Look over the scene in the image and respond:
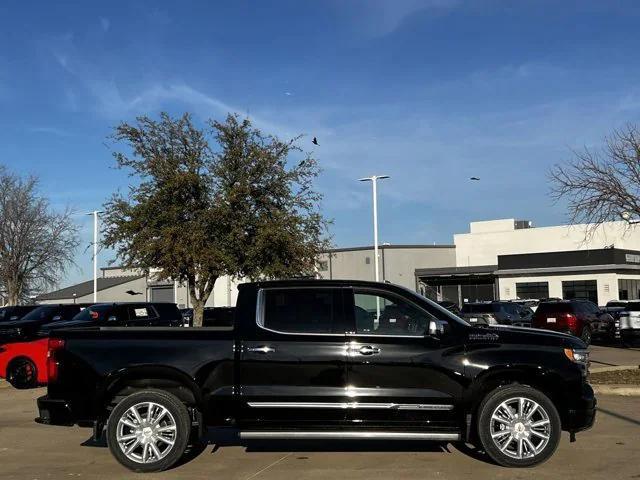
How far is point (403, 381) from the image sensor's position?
7.21m

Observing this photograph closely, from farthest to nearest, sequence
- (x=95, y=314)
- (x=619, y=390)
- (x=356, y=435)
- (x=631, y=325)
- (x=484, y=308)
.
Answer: (x=484, y=308), (x=631, y=325), (x=95, y=314), (x=619, y=390), (x=356, y=435)

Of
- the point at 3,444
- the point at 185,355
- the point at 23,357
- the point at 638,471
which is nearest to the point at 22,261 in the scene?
the point at 23,357

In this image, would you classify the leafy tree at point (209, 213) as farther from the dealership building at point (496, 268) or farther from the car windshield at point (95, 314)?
the dealership building at point (496, 268)

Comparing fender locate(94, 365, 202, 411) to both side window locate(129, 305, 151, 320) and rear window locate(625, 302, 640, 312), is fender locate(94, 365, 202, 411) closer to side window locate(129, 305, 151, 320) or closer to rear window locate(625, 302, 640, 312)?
side window locate(129, 305, 151, 320)

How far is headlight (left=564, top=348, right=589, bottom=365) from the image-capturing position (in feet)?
24.4

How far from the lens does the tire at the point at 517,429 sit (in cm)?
725

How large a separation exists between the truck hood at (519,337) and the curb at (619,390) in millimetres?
5402

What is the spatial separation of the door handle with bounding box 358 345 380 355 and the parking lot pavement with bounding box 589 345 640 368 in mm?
11524

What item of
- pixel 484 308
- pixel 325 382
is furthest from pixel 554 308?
pixel 325 382

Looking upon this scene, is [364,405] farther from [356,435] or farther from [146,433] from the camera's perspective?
[146,433]

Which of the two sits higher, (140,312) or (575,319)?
(140,312)

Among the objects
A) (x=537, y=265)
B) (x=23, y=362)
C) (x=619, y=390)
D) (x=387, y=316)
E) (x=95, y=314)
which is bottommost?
(x=619, y=390)

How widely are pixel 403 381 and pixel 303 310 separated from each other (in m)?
1.27

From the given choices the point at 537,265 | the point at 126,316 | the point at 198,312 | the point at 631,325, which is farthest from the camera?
the point at 537,265
